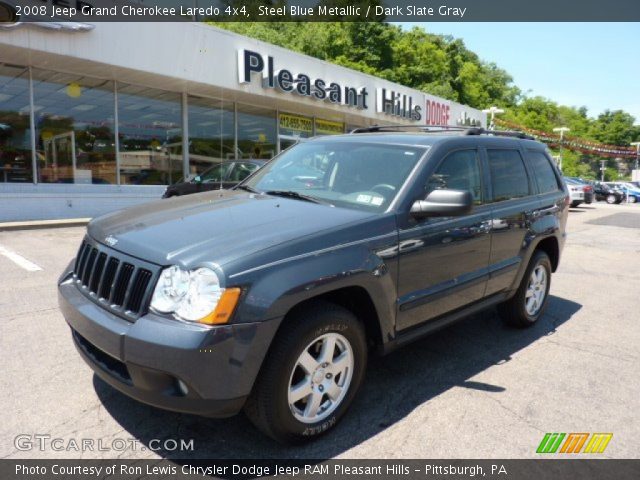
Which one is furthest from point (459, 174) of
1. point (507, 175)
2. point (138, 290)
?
point (138, 290)

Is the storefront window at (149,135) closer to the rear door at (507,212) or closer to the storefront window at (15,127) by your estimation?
the storefront window at (15,127)

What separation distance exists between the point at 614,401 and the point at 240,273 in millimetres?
2791

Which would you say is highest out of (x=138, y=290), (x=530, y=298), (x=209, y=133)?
(x=209, y=133)

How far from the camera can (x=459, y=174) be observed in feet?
12.5

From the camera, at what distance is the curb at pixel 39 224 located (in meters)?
10.5

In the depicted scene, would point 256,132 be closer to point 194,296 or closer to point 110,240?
point 110,240

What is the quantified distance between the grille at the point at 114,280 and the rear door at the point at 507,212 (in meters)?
2.73

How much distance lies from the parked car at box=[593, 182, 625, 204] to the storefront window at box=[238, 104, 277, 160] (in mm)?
28229

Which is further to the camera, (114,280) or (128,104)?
(128,104)

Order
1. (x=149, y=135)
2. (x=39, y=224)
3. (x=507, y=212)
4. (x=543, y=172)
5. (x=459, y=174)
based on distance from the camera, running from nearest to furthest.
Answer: (x=459, y=174) → (x=507, y=212) → (x=543, y=172) → (x=39, y=224) → (x=149, y=135)

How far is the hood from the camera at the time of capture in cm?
252

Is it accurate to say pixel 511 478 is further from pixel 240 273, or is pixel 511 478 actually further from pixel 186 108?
pixel 186 108

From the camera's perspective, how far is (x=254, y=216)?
2996 millimetres

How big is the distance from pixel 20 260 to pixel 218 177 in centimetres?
530
